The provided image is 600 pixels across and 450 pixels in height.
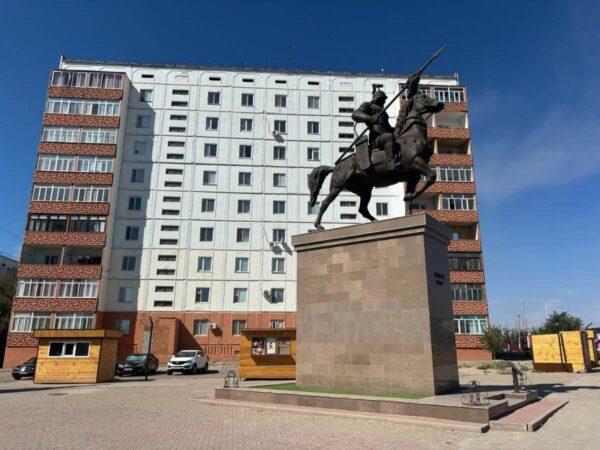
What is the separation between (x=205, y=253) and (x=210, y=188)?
713 centimetres

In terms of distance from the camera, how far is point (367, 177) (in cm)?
1541

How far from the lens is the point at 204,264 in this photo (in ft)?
152

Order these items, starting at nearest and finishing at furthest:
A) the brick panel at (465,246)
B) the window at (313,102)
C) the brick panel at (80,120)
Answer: the brick panel at (465,246), the brick panel at (80,120), the window at (313,102)

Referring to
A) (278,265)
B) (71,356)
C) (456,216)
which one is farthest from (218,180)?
(71,356)

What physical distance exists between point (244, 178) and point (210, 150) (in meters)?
5.03

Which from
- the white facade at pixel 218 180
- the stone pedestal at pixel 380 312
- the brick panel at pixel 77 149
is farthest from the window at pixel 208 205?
the stone pedestal at pixel 380 312

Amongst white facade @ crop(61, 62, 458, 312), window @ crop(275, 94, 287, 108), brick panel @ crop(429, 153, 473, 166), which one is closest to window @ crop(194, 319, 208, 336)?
white facade @ crop(61, 62, 458, 312)

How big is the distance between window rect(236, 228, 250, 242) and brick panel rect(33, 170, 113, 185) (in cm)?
1382

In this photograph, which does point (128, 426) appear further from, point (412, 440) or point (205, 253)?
point (205, 253)

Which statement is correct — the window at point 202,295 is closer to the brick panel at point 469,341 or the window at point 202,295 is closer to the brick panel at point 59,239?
the brick panel at point 59,239

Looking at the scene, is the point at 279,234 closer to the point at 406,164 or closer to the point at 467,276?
the point at 467,276

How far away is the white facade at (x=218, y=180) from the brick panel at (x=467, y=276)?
9.23 meters

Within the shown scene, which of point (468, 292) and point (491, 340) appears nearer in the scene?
point (491, 340)

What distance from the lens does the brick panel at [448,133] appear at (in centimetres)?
4772
